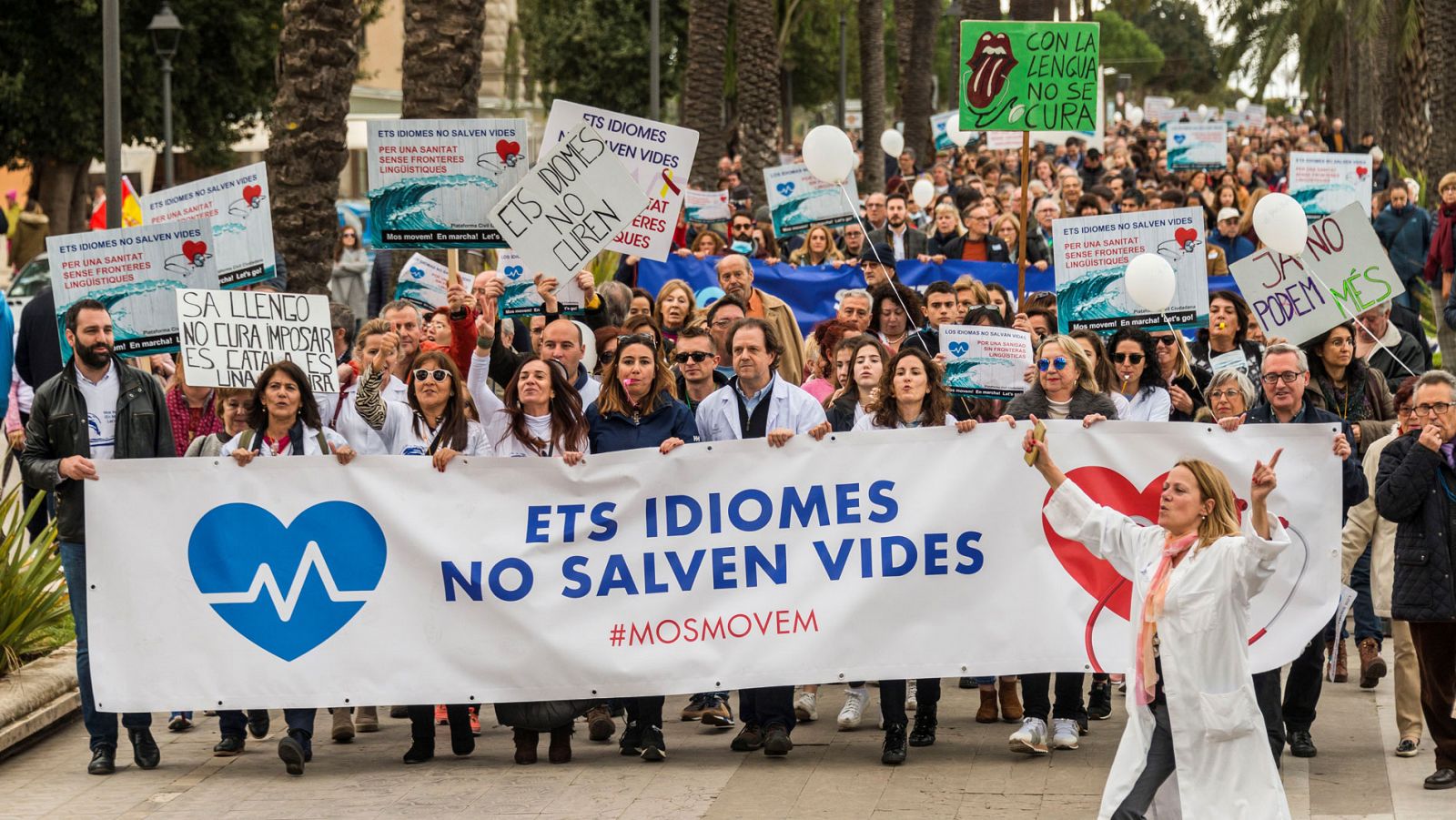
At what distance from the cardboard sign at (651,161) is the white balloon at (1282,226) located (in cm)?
303

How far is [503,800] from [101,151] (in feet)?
99.4

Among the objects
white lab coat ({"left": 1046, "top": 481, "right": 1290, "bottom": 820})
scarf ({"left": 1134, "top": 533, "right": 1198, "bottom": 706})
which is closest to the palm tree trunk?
scarf ({"left": 1134, "top": 533, "right": 1198, "bottom": 706})

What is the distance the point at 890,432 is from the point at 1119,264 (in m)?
3.19

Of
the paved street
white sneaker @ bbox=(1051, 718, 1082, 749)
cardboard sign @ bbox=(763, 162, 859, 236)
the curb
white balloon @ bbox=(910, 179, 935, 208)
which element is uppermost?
white balloon @ bbox=(910, 179, 935, 208)

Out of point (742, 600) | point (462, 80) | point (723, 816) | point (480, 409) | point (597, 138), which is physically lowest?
point (723, 816)

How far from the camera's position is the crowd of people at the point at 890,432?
6.59 meters

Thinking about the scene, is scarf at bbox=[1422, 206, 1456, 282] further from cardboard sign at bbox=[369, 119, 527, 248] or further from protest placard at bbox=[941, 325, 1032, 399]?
cardboard sign at bbox=[369, 119, 527, 248]

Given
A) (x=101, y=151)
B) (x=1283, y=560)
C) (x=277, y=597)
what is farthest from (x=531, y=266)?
(x=101, y=151)

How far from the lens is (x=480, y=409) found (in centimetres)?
895

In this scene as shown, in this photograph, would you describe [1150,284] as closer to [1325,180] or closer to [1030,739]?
[1030,739]

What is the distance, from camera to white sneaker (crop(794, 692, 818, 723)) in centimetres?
892

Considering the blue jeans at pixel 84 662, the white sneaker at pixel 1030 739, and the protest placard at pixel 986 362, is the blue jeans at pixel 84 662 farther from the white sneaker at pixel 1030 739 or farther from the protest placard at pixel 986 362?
the protest placard at pixel 986 362

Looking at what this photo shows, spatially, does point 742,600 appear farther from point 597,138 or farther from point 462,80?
point 462,80

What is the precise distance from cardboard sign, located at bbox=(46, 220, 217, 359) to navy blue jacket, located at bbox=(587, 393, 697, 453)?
218cm
